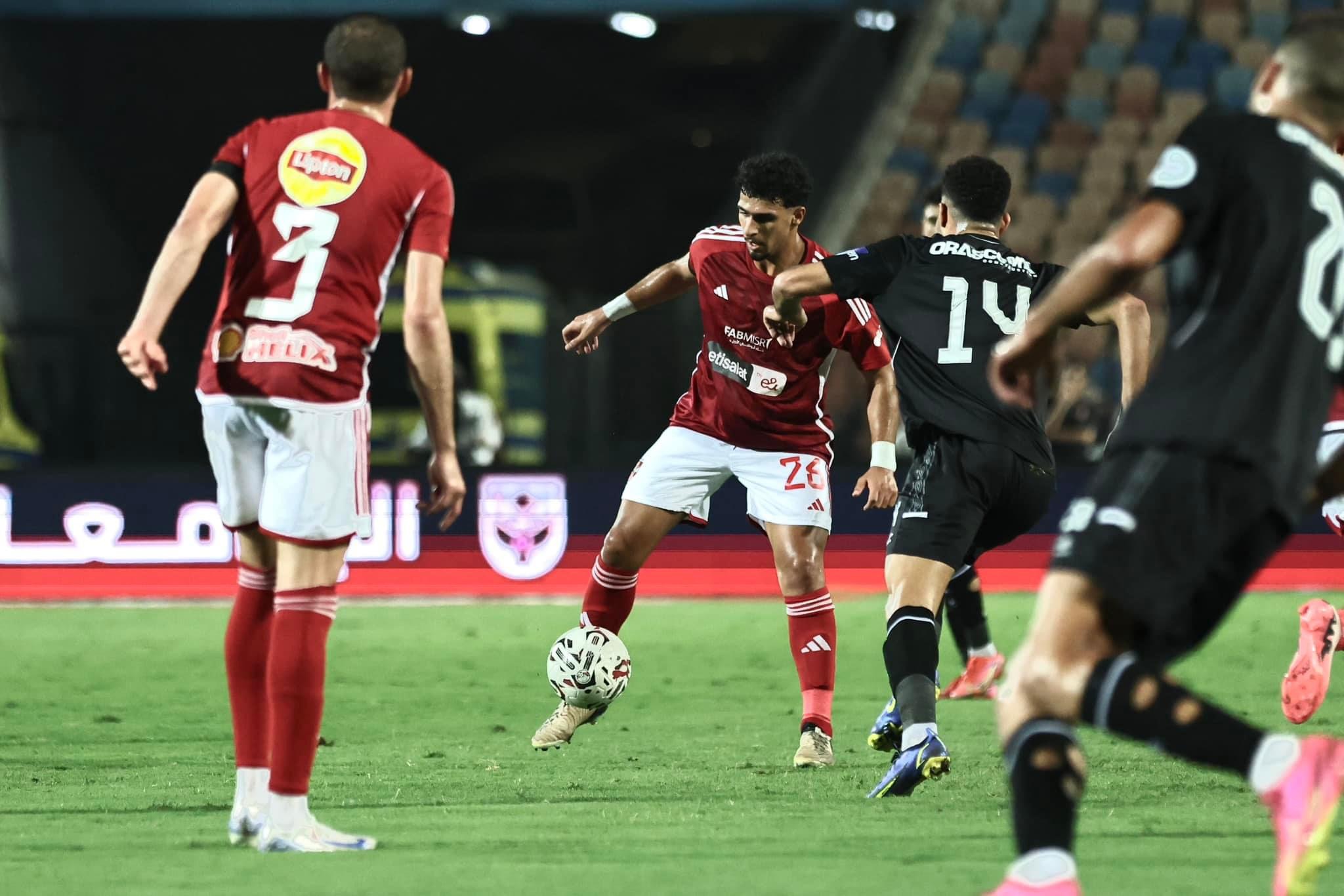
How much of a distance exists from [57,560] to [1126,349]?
9824 mm

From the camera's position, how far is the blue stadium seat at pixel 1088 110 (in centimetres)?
1948

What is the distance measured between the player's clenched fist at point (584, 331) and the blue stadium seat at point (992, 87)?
45.2 ft

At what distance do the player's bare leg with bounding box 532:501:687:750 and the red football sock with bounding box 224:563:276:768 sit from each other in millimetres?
2305

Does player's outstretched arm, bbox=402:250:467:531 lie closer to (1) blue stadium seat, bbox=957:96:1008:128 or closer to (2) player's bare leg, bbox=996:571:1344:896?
(2) player's bare leg, bbox=996:571:1344:896

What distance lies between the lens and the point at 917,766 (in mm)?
5211

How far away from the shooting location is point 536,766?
20.1 ft

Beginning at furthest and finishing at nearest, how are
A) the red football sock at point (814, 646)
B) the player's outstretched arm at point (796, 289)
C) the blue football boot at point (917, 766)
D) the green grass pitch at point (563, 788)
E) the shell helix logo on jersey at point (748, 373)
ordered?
1. the shell helix logo on jersey at point (748, 373)
2. the red football sock at point (814, 646)
3. the blue football boot at point (917, 766)
4. the player's outstretched arm at point (796, 289)
5. the green grass pitch at point (563, 788)

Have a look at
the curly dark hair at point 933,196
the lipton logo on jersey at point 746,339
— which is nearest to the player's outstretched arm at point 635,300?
the lipton logo on jersey at point 746,339

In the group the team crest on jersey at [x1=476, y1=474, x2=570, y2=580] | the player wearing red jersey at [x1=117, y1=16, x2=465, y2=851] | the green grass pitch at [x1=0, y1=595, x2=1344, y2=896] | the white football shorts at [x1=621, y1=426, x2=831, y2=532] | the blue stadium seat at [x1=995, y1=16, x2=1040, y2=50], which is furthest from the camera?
the blue stadium seat at [x1=995, y1=16, x2=1040, y2=50]

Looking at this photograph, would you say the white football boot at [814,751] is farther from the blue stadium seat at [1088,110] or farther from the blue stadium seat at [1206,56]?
the blue stadium seat at [1206,56]

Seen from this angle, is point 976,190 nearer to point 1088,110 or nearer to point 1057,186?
point 1057,186

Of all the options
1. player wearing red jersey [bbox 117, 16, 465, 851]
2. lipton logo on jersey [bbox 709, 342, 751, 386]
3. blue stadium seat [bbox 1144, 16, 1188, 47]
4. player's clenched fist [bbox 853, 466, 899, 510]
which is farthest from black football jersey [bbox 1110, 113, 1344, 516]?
blue stadium seat [bbox 1144, 16, 1188, 47]

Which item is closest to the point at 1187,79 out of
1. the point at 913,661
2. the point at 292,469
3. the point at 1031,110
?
the point at 1031,110

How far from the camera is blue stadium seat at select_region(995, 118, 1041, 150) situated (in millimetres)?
19344
